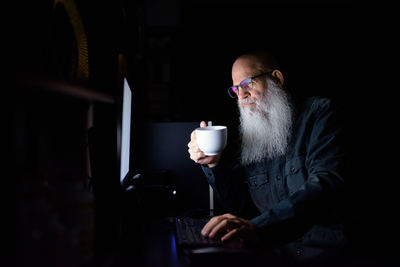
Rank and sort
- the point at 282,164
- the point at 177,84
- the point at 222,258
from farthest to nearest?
the point at 177,84, the point at 282,164, the point at 222,258

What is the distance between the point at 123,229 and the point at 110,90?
0.50 m

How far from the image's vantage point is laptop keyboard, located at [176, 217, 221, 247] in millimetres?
830

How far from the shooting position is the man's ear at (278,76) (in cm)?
155

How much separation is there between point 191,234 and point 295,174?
64 centimetres

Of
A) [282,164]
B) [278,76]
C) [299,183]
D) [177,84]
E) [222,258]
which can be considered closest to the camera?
[222,258]

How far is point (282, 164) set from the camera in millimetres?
1459

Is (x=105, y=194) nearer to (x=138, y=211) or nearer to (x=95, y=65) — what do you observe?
(x=138, y=211)

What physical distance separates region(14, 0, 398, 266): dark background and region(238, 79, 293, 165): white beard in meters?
0.26

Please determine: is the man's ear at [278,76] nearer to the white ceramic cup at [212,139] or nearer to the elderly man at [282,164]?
the elderly man at [282,164]

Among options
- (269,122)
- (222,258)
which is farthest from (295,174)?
(222,258)

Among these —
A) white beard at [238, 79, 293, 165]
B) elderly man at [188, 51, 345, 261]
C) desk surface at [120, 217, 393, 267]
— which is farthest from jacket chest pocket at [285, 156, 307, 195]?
desk surface at [120, 217, 393, 267]

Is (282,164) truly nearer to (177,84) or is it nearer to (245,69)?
(245,69)

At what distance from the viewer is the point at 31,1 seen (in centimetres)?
51

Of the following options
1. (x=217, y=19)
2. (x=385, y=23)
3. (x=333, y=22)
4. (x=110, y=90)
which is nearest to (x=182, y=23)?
(x=217, y=19)
